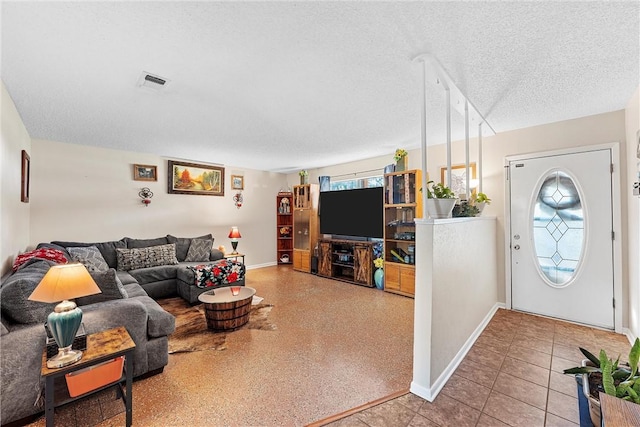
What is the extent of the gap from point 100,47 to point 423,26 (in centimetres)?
214

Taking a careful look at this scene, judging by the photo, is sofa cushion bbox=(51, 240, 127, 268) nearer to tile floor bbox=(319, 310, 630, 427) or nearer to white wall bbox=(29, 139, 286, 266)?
white wall bbox=(29, 139, 286, 266)

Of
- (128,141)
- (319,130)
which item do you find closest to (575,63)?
(319,130)

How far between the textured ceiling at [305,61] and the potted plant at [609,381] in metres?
1.90

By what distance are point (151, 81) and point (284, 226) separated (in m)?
4.72

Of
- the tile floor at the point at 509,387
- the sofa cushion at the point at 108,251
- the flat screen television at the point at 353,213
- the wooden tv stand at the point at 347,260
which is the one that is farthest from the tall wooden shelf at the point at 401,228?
→ the sofa cushion at the point at 108,251

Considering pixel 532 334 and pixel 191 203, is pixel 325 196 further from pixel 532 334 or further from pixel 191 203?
pixel 532 334

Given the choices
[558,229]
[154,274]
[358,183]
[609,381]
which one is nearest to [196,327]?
[154,274]

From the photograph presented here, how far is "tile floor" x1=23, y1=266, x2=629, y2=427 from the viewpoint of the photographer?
171cm

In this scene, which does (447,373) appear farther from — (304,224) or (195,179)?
(195,179)

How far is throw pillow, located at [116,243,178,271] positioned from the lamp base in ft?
9.81

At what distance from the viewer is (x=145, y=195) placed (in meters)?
4.88

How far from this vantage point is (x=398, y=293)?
4.36 m

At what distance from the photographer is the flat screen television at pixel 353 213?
4938 mm

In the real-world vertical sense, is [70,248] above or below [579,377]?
above
